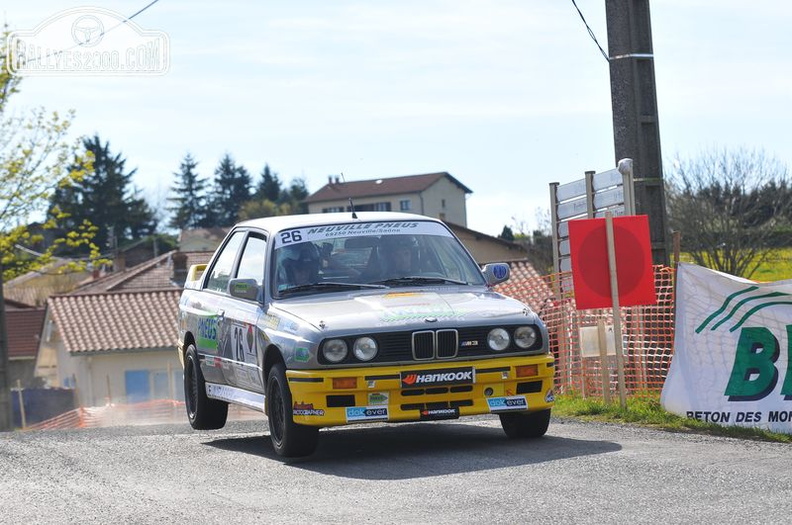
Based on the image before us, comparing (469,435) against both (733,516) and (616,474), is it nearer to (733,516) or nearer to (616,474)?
(616,474)

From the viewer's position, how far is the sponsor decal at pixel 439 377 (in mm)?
9648

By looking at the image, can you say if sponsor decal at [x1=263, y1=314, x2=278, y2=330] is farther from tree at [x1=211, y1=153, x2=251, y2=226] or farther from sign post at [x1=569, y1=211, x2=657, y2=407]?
tree at [x1=211, y1=153, x2=251, y2=226]

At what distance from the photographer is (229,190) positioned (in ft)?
479

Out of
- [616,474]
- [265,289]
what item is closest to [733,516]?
[616,474]

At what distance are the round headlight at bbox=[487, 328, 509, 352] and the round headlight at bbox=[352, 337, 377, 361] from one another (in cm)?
84

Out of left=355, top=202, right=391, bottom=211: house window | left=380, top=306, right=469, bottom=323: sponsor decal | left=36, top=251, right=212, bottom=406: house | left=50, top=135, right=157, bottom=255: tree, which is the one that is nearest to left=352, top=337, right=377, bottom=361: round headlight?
left=380, top=306, right=469, bottom=323: sponsor decal

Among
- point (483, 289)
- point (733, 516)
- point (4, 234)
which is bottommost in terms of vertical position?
point (733, 516)

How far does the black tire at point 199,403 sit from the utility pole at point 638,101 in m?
4.97

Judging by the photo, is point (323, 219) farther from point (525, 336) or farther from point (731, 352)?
point (731, 352)

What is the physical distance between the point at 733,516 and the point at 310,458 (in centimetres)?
385

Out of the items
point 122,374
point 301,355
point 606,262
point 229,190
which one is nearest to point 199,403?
point 301,355

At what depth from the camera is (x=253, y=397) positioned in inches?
427

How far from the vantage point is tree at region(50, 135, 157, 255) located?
340ft

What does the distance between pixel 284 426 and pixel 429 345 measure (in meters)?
1.18
